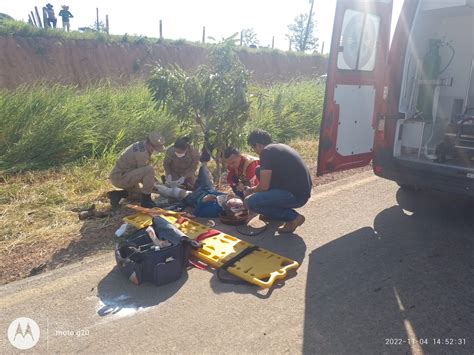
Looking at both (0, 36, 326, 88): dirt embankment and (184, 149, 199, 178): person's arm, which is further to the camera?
(0, 36, 326, 88): dirt embankment

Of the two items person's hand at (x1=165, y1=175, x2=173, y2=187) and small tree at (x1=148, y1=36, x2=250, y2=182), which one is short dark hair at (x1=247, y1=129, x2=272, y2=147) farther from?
person's hand at (x1=165, y1=175, x2=173, y2=187)

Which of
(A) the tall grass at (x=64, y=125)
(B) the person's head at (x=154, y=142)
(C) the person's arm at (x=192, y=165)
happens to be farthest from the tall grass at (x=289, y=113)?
(B) the person's head at (x=154, y=142)

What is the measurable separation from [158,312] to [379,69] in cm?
359

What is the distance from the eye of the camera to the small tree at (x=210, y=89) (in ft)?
17.3

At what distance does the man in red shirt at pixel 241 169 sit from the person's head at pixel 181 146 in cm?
69

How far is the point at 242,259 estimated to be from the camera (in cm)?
343

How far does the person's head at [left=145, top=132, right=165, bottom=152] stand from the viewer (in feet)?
16.1

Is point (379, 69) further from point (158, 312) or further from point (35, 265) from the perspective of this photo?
point (35, 265)

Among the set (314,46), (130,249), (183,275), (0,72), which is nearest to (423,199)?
(183,275)

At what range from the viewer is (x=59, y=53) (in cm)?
2047

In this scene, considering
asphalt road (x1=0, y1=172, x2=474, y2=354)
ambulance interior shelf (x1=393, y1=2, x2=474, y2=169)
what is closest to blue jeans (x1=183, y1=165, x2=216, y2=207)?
asphalt road (x1=0, y1=172, x2=474, y2=354)

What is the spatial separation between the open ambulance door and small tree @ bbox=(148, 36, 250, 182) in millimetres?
1577

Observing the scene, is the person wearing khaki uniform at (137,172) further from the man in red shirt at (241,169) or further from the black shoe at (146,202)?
the man in red shirt at (241,169)

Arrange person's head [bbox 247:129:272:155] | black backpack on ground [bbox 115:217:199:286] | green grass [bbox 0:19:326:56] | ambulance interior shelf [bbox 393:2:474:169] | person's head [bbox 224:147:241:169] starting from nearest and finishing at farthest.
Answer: black backpack on ground [bbox 115:217:199:286]
person's head [bbox 247:129:272:155]
ambulance interior shelf [bbox 393:2:474:169]
person's head [bbox 224:147:241:169]
green grass [bbox 0:19:326:56]
